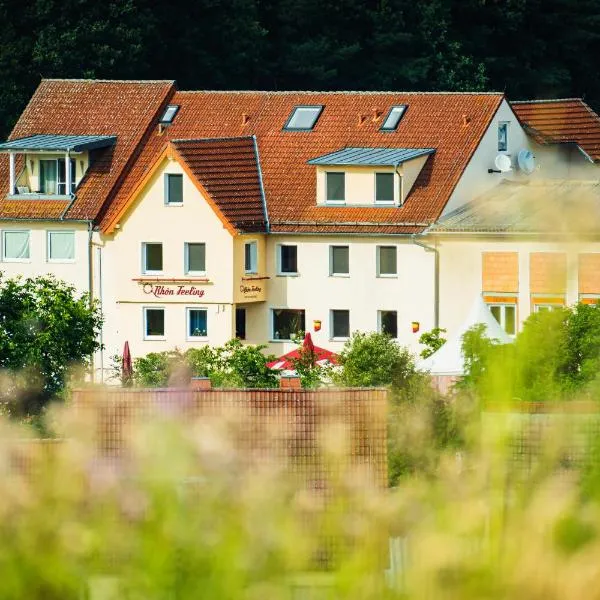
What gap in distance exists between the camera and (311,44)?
57500mm

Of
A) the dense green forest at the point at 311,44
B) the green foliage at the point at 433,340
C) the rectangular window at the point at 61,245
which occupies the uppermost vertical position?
the dense green forest at the point at 311,44

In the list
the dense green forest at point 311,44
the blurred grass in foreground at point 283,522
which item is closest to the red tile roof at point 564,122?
the dense green forest at point 311,44

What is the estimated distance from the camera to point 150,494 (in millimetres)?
2350

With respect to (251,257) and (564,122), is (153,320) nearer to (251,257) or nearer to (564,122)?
(251,257)

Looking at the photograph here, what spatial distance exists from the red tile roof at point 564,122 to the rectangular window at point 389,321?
6935 mm

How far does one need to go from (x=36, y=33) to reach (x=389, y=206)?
15851mm

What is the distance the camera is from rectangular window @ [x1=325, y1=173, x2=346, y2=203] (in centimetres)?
4128

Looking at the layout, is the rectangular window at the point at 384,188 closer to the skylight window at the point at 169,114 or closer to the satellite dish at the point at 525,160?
the satellite dish at the point at 525,160

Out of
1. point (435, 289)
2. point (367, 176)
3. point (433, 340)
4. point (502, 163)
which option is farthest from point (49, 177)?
point (433, 340)

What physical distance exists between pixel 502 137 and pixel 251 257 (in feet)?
18.7

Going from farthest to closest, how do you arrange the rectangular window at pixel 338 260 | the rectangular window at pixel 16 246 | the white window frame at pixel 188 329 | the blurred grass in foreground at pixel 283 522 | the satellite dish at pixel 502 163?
the rectangular window at pixel 16 246 → the satellite dish at pixel 502 163 → the rectangular window at pixel 338 260 → the white window frame at pixel 188 329 → the blurred grass in foreground at pixel 283 522

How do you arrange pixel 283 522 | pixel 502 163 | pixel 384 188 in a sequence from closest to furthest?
1. pixel 283 522
2. pixel 384 188
3. pixel 502 163

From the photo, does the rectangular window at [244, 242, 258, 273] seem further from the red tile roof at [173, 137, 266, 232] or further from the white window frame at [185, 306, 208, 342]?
the white window frame at [185, 306, 208, 342]

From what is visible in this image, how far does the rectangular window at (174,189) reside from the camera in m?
41.1
